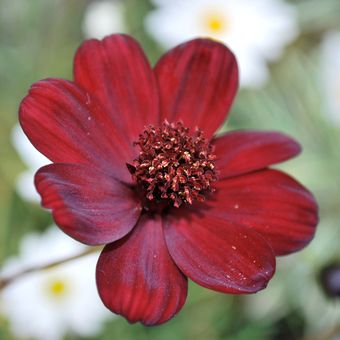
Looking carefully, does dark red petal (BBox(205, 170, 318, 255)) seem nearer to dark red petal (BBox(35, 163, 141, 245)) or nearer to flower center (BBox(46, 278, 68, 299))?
dark red petal (BBox(35, 163, 141, 245))

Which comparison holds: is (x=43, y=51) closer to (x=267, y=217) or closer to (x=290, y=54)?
(x=290, y=54)

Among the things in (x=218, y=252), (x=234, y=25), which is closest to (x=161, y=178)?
(x=218, y=252)

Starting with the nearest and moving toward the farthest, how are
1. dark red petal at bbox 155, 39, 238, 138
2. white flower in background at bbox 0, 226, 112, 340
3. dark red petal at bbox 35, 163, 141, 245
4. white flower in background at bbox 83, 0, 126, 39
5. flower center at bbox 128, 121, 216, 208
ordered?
dark red petal at bbox 35, 163, 141, 245, flower center at bbox 128, 121, 216, 208, dark red petal at bbox 155, 39, 238, 138, white flower in background at bbox 0, 226, 112, 340, white flower in background at bbox 83, 0, 126, 39

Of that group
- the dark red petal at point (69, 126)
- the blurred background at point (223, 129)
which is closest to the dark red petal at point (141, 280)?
the dark red petal at point (69, 126)

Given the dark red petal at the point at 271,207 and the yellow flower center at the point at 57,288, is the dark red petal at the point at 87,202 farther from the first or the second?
the yellow flower center at the point at 57,288

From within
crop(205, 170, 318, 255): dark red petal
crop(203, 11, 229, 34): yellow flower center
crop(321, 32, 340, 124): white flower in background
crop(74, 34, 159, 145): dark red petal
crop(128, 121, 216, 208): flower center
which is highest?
crop(74, 34, 159, 145): dark red petal

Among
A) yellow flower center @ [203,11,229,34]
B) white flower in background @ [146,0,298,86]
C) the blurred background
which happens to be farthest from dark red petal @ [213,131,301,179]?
yellow flower center @ [203,11,229,34]

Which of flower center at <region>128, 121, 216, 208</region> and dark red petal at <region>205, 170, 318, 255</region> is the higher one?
flower center at <region>128, 121, 216, 208</region>

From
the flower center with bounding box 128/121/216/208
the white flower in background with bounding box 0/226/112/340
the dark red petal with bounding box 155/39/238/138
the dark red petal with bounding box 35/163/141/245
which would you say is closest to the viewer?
the dark red petal with bounding box 35/163/141/245
